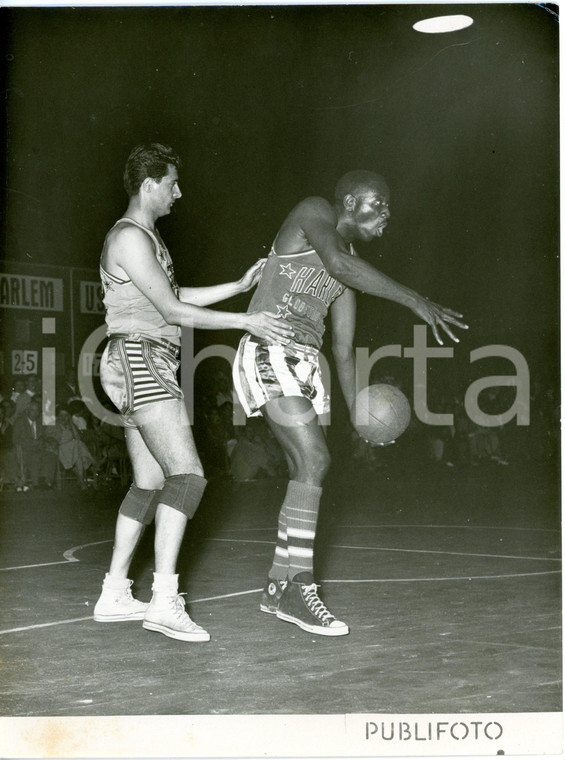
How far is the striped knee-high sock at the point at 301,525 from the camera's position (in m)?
4.27

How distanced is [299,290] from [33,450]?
9028 mm

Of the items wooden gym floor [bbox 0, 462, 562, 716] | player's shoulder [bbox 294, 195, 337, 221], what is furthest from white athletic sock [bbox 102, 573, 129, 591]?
player's shoulder [bbox 294, 195, 337, 221]

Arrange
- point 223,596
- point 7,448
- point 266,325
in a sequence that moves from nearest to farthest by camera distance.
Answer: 1. point 266,325
2. point 223,596
3. point 7,448

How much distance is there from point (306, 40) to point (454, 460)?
41.4 feet

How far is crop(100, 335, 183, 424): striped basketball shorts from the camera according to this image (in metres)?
4.08

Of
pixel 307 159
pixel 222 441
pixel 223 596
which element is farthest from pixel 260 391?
pixel 222 441

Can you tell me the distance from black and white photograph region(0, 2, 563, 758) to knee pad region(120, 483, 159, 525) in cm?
2

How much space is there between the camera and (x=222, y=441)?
14758 millimetres

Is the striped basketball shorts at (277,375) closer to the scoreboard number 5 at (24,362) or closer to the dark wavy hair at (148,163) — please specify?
the dark wavy hair at (148,163)

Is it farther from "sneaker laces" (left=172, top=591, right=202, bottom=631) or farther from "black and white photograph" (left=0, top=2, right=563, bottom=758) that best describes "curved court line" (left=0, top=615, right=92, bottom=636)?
"sneaker laces" (left=172, top=591, right=202, bottom=631)

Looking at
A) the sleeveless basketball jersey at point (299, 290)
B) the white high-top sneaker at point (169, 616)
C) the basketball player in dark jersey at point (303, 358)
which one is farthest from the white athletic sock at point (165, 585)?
the sleeveless basketball jersey at point (299, 290)

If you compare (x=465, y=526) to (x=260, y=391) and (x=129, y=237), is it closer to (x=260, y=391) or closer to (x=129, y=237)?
(x=260, y=391)

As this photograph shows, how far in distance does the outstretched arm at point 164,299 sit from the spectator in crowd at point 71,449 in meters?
9.21

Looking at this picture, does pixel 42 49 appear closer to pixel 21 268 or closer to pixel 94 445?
pixel 94 445
